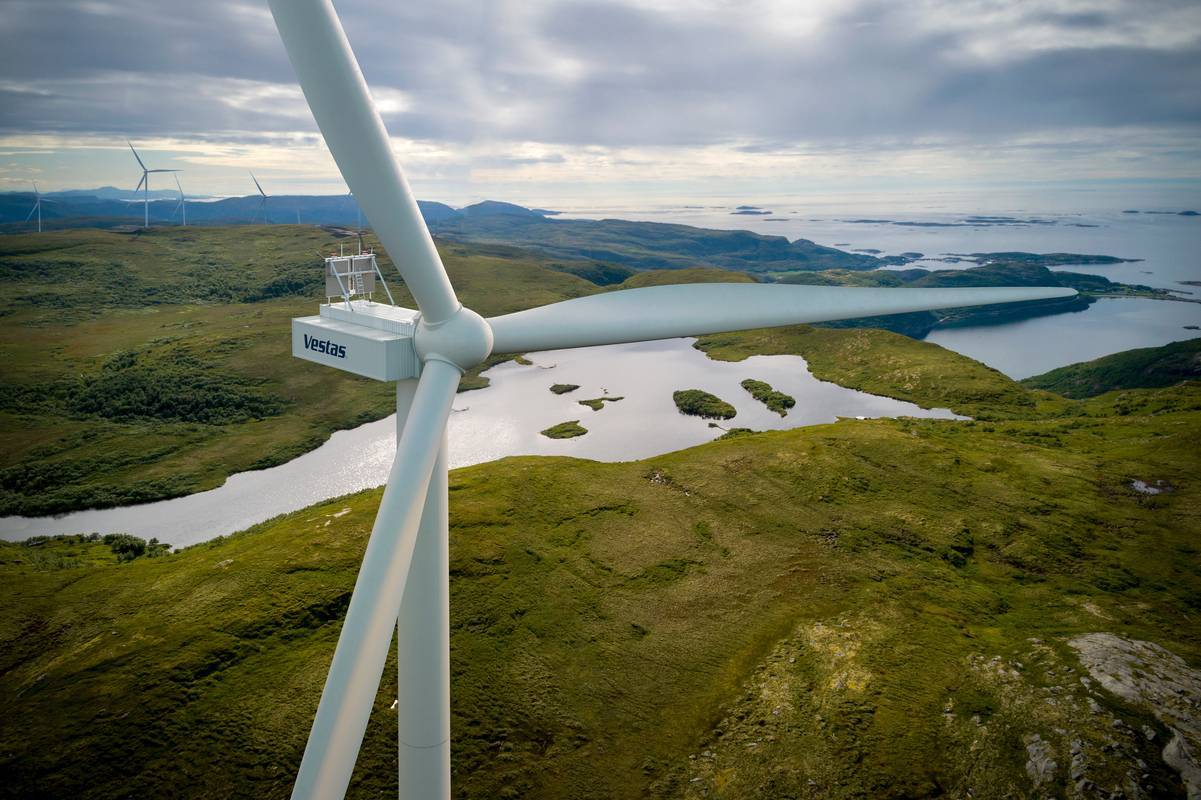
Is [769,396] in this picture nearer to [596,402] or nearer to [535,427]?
[596,402]

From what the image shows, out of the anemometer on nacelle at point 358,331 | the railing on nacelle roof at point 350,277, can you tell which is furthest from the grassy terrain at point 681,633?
the railing on nacelle roof at point 350,277

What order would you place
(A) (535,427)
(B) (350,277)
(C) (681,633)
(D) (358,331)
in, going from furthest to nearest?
1. (A) (535,427)
2. (C) (681,633)
3. (B) (350,277)
4. (D) (358,331)

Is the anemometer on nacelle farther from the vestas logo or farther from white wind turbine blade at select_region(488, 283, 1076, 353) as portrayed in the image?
white wind turbine blade at select_region(488, 283, 1076, 353)

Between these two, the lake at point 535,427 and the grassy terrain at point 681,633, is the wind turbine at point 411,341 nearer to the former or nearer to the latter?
Result: the grassy terrain at point 681,633

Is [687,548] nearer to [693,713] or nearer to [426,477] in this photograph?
[693,713]

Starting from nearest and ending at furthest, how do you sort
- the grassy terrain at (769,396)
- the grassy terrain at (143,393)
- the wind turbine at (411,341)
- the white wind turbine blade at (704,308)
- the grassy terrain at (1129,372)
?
the wind turbine at (411,341) < the white wind turbine blade at (704,308) < the grassy terrain at (143,393) < the grassy terrain at (769,396) < the grassy terrain at (1129,372)

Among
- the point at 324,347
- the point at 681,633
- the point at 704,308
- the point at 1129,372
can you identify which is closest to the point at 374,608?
the point at 324,347

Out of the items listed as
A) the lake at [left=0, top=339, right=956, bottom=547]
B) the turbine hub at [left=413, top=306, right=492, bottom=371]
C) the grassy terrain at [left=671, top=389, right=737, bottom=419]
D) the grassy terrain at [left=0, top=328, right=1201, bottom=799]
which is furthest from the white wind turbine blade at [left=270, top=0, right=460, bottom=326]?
the grassy terrain at [left=671, top=389, right=737, bottom=419]
